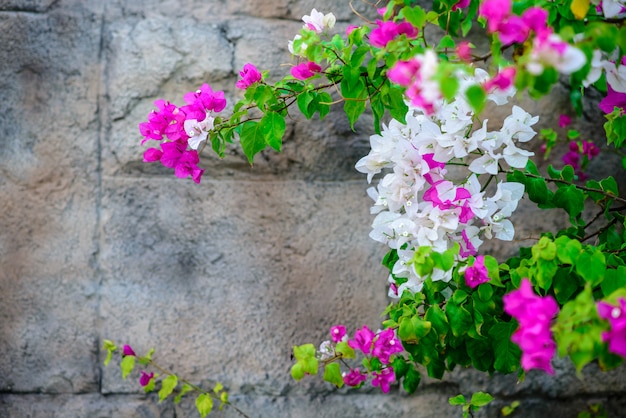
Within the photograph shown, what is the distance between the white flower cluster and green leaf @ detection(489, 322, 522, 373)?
120 mm

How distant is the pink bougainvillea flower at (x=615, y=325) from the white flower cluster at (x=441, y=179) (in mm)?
352

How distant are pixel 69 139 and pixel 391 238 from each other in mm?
784

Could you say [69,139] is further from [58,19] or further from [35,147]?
[58,19]

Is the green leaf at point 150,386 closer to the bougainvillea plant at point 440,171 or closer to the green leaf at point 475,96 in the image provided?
the bougainvillea plant at point 440,171

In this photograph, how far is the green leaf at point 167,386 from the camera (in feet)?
4.94

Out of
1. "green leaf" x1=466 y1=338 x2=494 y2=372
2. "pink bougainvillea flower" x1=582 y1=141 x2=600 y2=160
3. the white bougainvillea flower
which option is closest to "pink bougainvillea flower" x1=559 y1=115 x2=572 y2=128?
"pink bougainvillea flower" x1=582 y1=141 x2=600 y2=160

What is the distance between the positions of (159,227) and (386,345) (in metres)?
0.59

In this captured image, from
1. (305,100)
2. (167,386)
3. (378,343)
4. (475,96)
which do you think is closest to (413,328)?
(378,343)

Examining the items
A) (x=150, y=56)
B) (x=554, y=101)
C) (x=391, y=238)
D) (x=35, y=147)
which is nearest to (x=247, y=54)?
(x=150, y=56)

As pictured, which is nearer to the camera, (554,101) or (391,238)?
(391,238)

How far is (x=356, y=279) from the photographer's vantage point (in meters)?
1.63

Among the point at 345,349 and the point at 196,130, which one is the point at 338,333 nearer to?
the point at 345,349

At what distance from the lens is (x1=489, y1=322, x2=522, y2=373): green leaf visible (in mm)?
1154

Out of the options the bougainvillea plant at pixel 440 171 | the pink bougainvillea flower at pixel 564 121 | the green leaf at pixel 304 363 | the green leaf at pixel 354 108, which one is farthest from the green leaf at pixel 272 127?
the pink bougainvillea flower at pixel 564 121
